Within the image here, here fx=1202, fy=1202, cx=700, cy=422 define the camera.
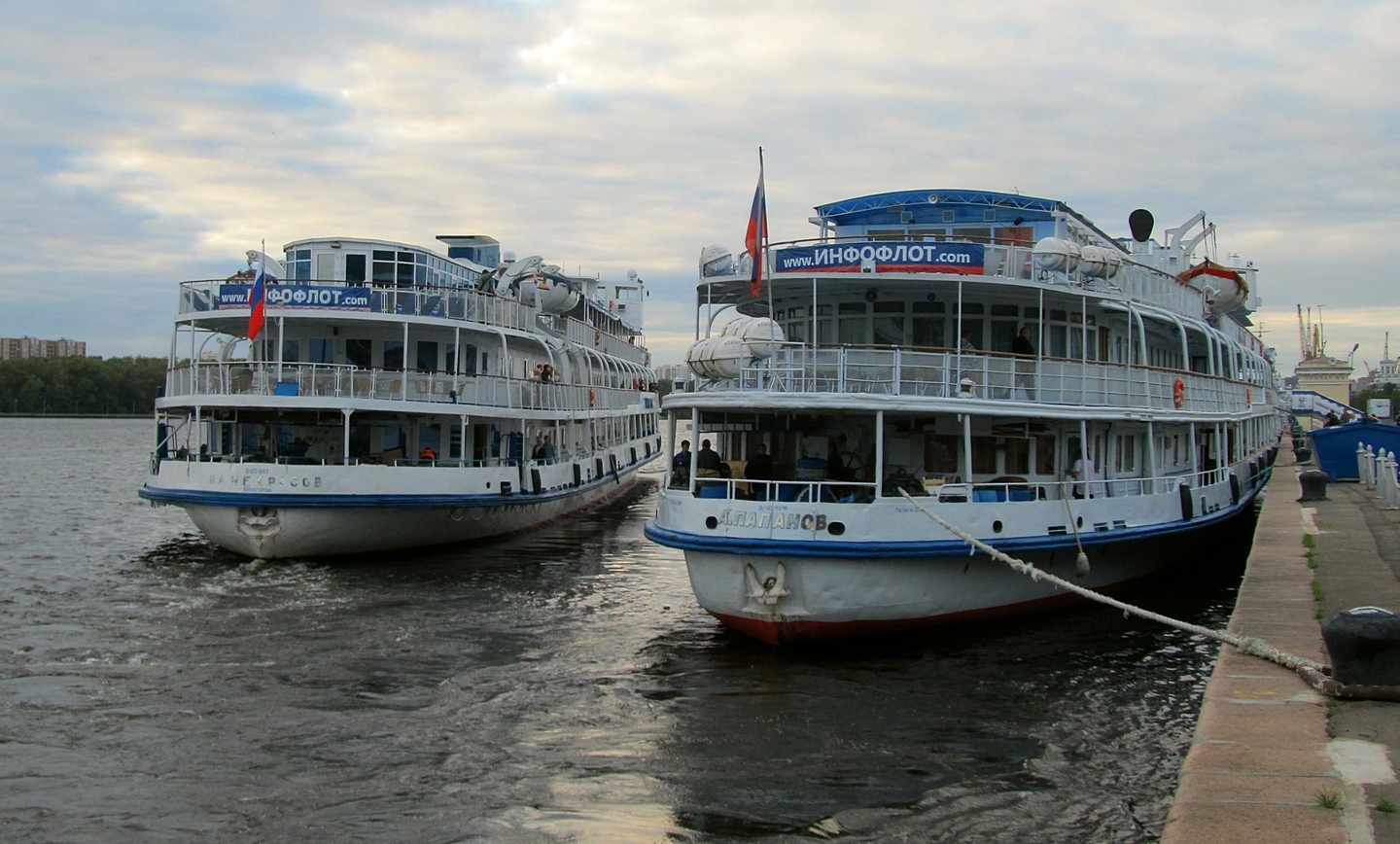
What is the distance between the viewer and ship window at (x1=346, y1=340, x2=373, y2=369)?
2942 centimetres

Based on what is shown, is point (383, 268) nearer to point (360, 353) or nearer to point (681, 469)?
point (360, 353)

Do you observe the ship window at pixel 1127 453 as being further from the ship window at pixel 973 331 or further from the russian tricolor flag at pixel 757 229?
the russian tricolor flag at pixel 757 229

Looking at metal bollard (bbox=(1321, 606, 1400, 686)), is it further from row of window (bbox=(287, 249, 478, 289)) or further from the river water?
row of window (bbox=(287, 249, 478, 289))

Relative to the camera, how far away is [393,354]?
29672 millimetres

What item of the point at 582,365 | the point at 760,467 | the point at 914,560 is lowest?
the point at 914,560

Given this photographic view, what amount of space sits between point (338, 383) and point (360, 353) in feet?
14.2

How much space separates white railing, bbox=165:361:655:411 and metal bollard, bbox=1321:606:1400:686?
65.3ft

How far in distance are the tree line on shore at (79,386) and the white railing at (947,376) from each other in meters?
139

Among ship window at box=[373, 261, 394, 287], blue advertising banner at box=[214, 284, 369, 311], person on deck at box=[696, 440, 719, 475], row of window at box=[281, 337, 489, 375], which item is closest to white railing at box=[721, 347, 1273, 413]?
person on deck at box=[696, 440, 719, 475]

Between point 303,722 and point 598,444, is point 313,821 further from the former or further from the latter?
point 598,444

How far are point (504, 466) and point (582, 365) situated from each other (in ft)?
35.9

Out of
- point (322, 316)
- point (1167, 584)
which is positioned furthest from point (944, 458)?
point (322, 316)

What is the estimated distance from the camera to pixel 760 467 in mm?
17984

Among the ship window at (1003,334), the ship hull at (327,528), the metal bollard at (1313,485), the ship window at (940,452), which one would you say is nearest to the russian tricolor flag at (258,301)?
the ship hull at (327,528)
